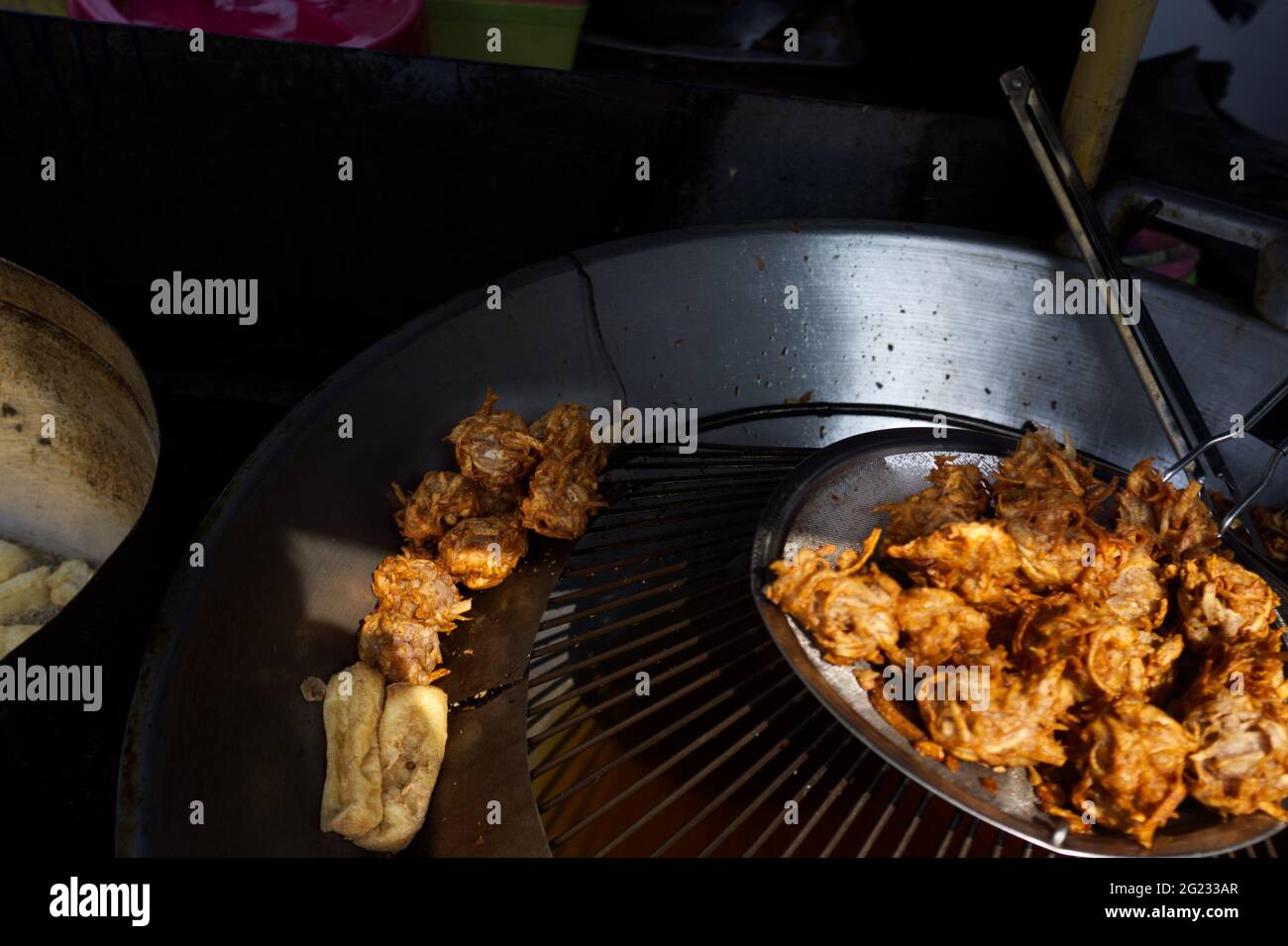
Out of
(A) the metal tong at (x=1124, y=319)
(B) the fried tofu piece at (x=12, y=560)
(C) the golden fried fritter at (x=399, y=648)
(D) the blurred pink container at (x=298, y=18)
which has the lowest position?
(C) the golden fried fritter at (x=399, y=648)

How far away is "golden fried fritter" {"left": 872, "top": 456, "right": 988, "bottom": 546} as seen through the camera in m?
2.22

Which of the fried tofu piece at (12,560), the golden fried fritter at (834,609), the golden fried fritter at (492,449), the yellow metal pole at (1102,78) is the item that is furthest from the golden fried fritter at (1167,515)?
the fried tofu piece at (12,560)

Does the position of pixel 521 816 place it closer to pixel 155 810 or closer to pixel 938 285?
pixel 155 810

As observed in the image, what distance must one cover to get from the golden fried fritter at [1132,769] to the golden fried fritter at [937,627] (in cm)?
28

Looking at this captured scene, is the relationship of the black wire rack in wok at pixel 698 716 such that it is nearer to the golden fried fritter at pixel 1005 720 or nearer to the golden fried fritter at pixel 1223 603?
the golden fried fritter at pixel 1005 720

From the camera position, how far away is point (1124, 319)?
8.25ft

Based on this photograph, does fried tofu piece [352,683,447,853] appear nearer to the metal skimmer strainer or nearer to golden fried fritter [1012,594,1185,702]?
the metal skimmer strainer

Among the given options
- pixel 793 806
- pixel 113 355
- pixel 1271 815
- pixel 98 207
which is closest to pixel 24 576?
pixel 113 355

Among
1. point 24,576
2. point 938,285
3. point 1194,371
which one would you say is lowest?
point 24,576

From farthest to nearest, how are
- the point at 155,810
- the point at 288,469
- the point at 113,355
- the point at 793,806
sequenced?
the point at 113,355 < the point at 288,469 < the point at 793,806 < the point at 155,810

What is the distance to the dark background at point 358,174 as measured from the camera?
10.3ft

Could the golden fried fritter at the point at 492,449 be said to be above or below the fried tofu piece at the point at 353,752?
above

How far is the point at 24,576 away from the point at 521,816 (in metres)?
2.00

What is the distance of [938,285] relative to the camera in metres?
2.84
